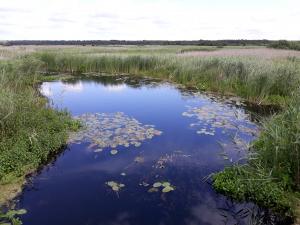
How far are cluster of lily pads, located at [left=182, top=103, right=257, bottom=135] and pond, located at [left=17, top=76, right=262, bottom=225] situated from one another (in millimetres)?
31

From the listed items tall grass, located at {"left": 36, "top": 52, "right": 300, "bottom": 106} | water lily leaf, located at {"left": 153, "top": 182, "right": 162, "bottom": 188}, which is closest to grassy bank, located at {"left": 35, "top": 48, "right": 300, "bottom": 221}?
tall grass, located at {"left": 36, "top": 52, "right": 300, "bottom": 106}

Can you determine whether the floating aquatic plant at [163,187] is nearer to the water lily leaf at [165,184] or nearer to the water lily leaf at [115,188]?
the water lily leaf at [165,184]

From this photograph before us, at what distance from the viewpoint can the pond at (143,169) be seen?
5.52m

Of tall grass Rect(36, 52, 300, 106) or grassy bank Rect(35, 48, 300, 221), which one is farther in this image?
tall grass Rect(36, 52, 300, 106)

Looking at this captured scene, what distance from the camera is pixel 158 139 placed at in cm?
913

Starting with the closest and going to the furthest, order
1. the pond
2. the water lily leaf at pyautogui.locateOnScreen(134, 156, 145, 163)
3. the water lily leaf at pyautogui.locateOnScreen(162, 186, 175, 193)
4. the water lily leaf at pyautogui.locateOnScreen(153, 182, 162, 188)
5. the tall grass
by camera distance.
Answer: the pond, the water lily leaf at pyautogui.locateOnScreen(162, 186, 175, 193), the water lily leaf at pyautogui.locateOnScreen(153, 182, 162, 188), the water lily leaf at pyautogui.locateOnScreen(134, 156, 145, 163), the tall grass

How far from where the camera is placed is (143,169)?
720 centimetres

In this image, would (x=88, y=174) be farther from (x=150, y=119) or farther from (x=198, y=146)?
(x=150, y=119)

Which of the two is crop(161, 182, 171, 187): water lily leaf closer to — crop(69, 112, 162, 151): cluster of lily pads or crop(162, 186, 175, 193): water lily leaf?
crop(162, 186, 175, 193): water lily leaf

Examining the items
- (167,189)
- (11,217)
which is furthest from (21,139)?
(167,189)

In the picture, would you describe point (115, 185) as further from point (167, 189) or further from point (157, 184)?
point (167, 189)

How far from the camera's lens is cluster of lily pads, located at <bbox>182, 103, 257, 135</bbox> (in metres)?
9.91

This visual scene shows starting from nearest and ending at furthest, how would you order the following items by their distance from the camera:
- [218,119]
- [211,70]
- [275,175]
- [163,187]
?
[275,175], [163,187], [218,119], [211,70]

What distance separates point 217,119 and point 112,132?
3594mm
